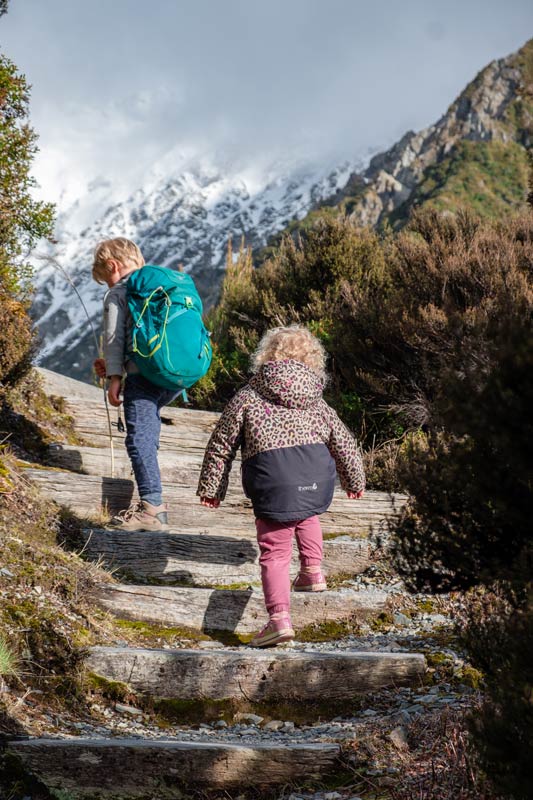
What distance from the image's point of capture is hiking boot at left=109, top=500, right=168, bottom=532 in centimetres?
439

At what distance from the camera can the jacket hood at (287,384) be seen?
3.84 meters

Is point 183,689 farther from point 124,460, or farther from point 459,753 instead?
point 124,460

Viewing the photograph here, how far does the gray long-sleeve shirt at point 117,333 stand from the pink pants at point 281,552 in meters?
1.42

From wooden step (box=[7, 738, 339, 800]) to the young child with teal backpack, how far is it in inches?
87.4

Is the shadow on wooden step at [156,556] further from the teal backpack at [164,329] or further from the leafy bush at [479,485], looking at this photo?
the leafy bush at [479,485]

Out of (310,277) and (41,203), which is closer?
(41,203)

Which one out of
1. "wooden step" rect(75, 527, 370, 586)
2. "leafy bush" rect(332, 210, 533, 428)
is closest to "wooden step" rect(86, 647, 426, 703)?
"wooden step" rect(75, 527, 370, 586)

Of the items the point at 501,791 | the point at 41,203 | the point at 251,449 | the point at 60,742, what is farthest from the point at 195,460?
the point at 501,791

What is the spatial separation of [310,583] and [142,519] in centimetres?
118

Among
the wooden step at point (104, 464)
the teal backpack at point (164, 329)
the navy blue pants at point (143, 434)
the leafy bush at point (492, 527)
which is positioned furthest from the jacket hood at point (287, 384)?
the wooden step at point (104, 464)

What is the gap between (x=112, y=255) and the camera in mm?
4680

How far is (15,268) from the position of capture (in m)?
6.43

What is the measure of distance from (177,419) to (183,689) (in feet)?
15.0

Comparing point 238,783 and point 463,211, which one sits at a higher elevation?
point 463,211
